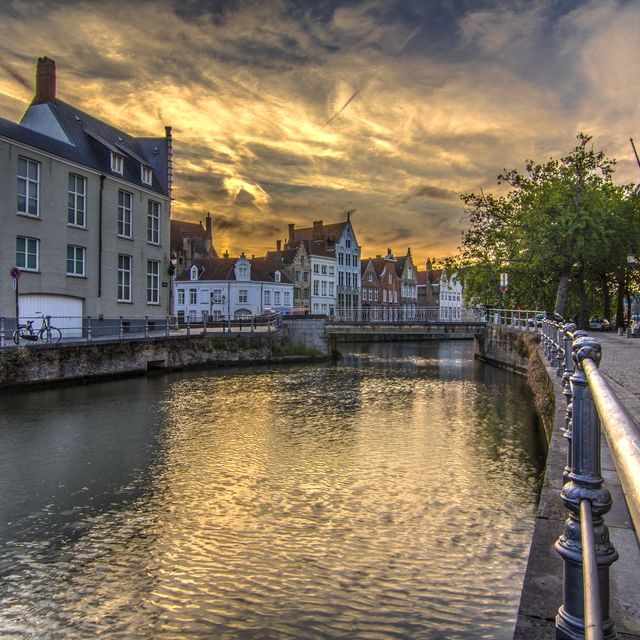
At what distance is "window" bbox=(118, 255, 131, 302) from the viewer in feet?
105

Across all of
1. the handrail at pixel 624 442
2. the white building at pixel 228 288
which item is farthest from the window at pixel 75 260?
the white building at pixel 228 288

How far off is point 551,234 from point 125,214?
81.0 feet

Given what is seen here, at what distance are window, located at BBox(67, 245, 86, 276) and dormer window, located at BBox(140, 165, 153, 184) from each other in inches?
280

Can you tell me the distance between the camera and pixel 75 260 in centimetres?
2884

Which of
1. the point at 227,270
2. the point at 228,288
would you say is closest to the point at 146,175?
the point at 228,288

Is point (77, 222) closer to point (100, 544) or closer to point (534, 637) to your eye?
point (100, 544)

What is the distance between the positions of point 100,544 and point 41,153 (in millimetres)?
24043

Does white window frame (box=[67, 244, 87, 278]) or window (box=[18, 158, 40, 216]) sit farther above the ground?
window (box=[18, 158, 40, 216])

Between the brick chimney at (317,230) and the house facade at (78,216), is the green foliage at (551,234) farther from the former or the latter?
the brick chimney at (317,230)

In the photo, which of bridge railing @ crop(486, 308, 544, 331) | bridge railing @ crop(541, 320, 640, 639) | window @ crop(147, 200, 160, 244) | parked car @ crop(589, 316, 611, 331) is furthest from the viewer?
parked car @ crop(589, 316, 611, 331)

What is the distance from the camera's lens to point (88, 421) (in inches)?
593

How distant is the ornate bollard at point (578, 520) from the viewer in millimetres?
2201

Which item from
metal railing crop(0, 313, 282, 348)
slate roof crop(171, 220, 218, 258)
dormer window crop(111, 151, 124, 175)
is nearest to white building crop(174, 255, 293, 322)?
slate roof crop(171, 220, 218, 258)

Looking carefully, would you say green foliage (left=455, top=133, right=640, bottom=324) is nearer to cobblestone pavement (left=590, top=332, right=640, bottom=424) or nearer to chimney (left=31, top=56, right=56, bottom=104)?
cobblestone pavement (left=590, top=332, right=640, bottom=424)
